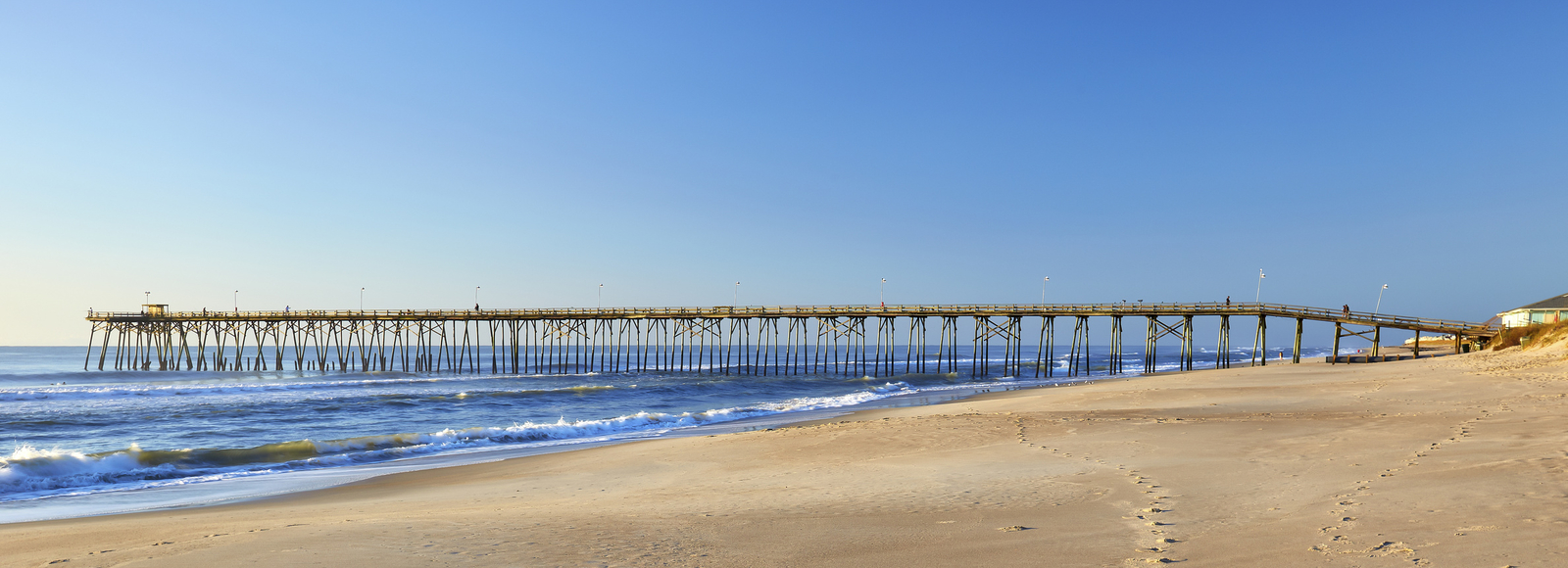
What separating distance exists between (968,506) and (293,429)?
21.4 metres

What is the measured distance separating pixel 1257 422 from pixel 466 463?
48.3 ft

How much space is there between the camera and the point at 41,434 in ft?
69.7

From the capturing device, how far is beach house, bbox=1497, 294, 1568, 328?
154 ft

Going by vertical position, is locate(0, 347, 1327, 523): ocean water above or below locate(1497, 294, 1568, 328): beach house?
below

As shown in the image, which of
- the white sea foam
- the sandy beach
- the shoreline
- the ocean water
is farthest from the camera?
the white sea foam

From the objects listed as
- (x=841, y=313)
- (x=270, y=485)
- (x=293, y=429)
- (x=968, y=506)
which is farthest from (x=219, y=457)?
(x=841, y=313)

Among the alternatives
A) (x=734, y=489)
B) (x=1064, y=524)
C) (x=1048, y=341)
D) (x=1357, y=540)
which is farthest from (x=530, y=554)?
(x=1048, y=341)

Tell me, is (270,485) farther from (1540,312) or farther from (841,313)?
(1540,312)

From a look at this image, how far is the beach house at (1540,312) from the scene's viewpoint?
46.8 meters

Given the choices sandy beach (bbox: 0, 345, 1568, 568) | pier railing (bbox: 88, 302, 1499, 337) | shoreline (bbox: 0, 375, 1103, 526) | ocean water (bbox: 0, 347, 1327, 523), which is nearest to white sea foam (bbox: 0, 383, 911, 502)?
ocean water (bbox: 0, 347, 1327, 523)

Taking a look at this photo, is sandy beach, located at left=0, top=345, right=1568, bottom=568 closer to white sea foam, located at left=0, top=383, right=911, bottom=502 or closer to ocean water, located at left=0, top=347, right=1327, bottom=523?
ocean water, located at left=0, top=347, right=1327, bottom=523

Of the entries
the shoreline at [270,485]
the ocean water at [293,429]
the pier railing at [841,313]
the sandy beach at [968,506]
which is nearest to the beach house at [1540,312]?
the pier railing at [841,313]

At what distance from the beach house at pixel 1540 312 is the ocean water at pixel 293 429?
39.0 m

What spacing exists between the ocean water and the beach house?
128 ft
